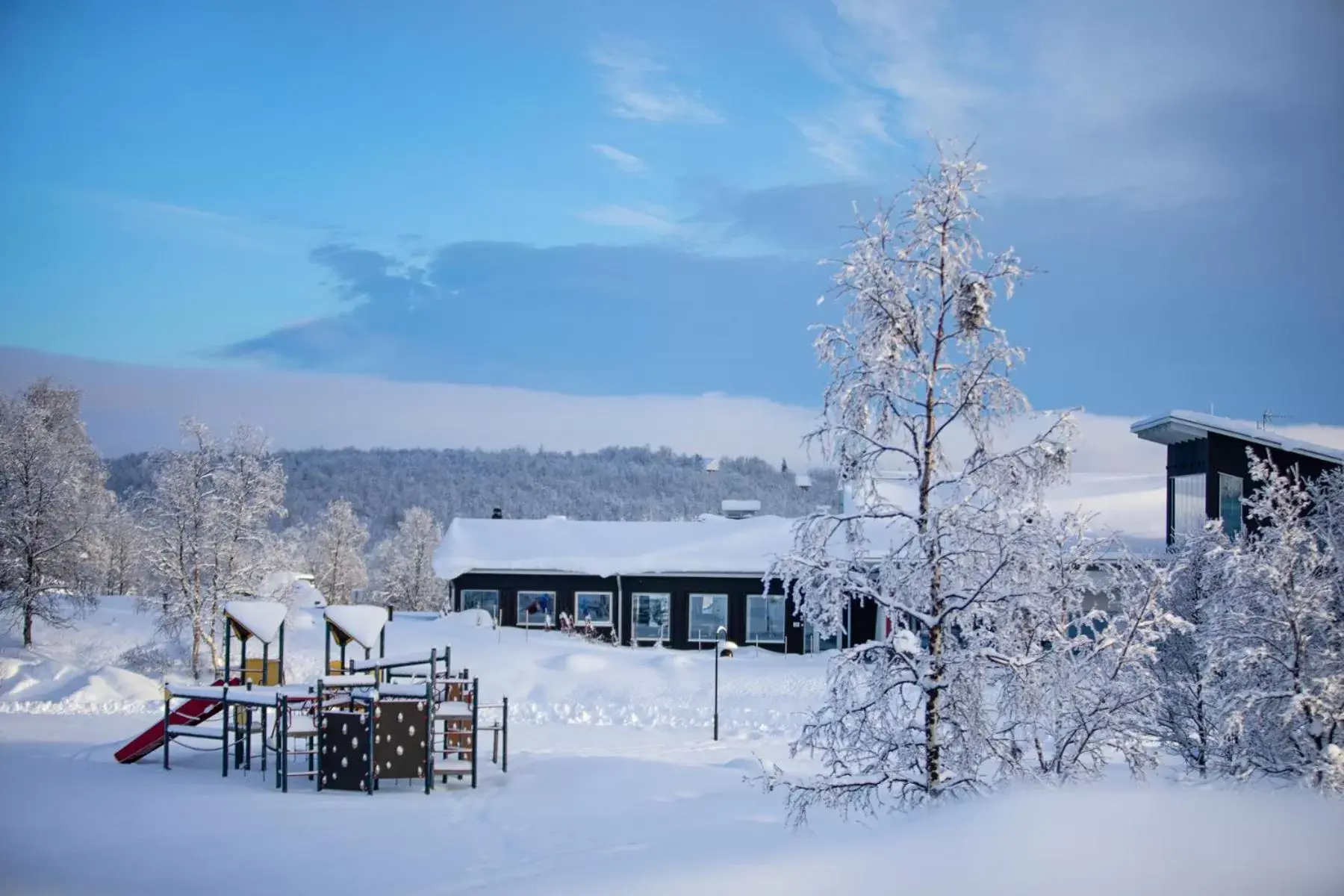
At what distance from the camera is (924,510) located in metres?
11.1

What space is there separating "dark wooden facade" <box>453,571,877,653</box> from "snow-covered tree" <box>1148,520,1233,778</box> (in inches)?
688

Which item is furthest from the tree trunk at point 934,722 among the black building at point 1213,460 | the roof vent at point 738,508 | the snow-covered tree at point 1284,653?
the roof vent at point 738,508

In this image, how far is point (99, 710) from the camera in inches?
957

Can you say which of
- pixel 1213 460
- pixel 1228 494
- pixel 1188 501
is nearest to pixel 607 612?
pixel 1188 501

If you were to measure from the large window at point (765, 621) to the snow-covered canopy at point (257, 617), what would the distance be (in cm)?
1753

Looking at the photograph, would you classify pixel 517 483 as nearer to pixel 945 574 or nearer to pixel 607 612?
pixel 607 612

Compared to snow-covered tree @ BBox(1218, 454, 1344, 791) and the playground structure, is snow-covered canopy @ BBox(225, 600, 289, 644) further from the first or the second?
snow-covered tree @ BBox(1218, 454, 1344, 791)

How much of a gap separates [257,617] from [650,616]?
17.0 meters

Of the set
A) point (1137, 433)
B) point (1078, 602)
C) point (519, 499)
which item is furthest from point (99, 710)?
point (519, 499)

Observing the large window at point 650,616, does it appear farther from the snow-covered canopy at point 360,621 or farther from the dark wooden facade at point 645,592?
the snow-covered canopy at point 360,621

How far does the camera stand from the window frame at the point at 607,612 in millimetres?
35719

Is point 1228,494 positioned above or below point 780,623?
above

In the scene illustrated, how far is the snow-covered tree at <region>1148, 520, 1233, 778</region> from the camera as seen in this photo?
45.5ft

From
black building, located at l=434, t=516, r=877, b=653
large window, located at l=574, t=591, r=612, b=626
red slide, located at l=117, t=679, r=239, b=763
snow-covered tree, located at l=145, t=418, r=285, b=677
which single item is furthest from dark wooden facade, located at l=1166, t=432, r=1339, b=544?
snow-covered tree, located at l=145, t=418, r=285, b=677
